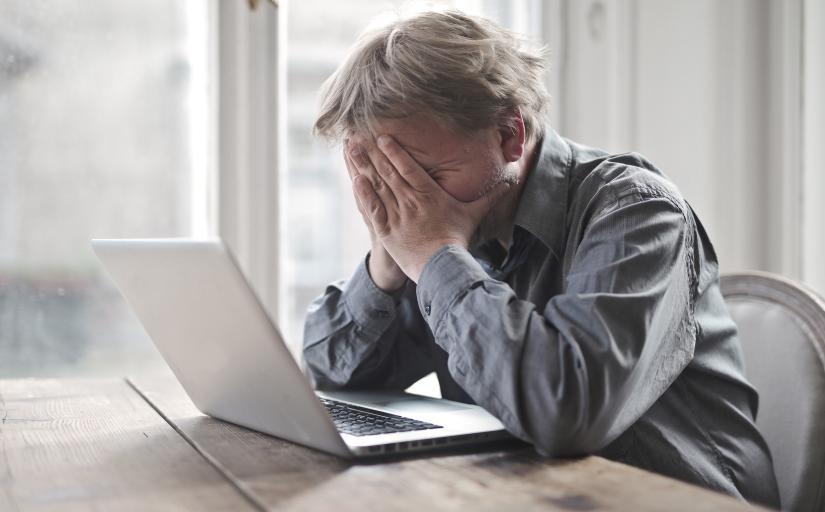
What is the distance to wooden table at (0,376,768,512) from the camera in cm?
64

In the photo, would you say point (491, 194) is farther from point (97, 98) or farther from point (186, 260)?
point (97, 98)

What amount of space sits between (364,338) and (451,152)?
32 centimetres

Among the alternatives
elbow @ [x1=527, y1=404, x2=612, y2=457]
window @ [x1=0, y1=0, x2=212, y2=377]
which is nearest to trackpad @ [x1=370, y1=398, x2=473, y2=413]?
elbow @ [x1=527, y1=404, x2=612, y2=457]

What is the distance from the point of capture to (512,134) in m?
1.15

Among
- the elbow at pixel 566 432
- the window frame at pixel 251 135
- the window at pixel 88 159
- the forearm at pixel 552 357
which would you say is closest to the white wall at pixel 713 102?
the window frame at pixel 251 135

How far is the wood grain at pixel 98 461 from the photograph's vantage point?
666mm

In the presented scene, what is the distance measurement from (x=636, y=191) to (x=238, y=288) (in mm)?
491

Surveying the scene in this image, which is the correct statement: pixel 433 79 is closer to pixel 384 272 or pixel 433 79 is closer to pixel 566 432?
pixel 384 272

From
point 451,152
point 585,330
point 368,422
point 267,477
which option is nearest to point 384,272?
point 451,152

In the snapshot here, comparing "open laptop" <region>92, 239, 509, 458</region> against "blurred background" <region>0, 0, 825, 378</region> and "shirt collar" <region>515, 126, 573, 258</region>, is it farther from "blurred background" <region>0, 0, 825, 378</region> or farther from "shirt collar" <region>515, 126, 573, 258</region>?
"blurred background" <region>0, 0, 825, 378</region>

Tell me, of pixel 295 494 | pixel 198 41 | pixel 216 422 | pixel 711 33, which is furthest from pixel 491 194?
pixel 711 33

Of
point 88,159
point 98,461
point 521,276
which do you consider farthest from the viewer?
point 88,159

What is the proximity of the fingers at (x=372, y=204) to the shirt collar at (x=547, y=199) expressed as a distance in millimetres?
171

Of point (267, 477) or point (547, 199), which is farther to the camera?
point (547, 199)
